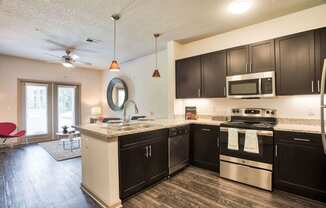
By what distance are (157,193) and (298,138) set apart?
2159mm

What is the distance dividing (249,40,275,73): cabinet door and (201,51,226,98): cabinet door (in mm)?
520

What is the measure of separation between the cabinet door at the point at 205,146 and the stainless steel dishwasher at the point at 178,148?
152 millimetres

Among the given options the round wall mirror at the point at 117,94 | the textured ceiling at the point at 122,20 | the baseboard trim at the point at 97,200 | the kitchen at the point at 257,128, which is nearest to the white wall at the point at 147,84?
the round wall mirror at the point at 117,94

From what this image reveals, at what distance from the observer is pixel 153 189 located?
2.65 meters

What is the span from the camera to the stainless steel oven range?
8.54 ft

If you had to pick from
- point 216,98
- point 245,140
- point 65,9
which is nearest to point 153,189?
point 245,140

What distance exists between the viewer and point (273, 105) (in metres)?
3.12

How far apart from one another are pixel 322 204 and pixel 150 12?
3.67m

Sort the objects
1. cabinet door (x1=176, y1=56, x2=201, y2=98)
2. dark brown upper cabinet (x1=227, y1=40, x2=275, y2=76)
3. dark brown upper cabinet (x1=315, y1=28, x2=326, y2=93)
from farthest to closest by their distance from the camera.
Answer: cabinet door (x1=176, y1=56, x2=201, y2=98), dark brown upper cabinet (x1=227, y1=40, x2=275, y2=76), dark brown upper cabinet (x1=315, y1=28, x2=326, y2=93)

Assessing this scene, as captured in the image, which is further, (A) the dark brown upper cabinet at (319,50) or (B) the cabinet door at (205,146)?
(B) the cabinet door at (205,146)

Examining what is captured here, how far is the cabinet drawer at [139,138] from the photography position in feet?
7.47

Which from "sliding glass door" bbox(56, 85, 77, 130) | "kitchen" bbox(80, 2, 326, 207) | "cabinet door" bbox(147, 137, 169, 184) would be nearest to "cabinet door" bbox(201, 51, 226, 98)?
"kitchen" bbox(80, 2, 326, 207)

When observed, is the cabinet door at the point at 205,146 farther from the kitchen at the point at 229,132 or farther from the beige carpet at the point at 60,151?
the beige carpet at the point at 60,151

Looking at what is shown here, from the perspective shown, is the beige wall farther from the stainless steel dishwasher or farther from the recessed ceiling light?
the recessed ceiling light
